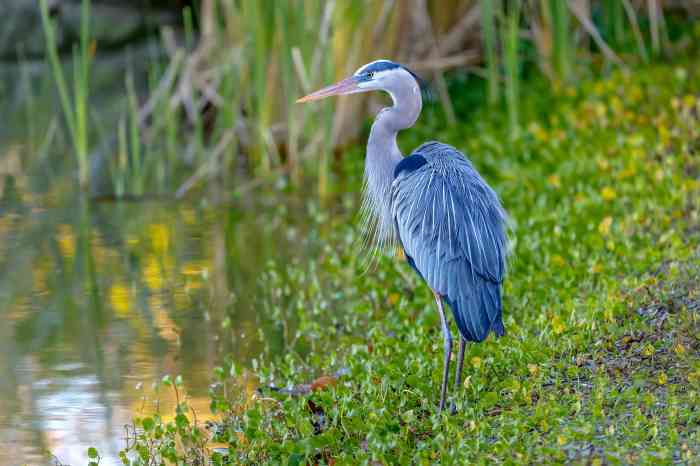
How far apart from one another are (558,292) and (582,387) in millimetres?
1166

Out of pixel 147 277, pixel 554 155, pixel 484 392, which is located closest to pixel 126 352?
pixel 147 277

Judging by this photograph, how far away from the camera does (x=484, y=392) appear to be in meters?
4.32

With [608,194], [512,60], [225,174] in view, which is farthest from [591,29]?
[225,174]

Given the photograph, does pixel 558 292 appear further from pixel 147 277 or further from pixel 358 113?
pixel 358 113

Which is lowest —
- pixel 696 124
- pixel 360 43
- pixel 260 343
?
pixel 260 343

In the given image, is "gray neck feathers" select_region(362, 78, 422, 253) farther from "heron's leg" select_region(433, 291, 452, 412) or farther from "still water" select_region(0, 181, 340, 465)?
"still water" select_region(0, 181, 340, 465)

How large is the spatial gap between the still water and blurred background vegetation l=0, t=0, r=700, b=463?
0.02m

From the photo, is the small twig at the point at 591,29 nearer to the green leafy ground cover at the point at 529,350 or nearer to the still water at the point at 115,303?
the green leafy ground cover at the point at 529,350

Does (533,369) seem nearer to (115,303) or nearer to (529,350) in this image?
(529,350)

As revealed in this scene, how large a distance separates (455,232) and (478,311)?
1.12 ft

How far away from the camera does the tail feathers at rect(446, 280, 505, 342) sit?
416 centimetres

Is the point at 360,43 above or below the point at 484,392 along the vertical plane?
above

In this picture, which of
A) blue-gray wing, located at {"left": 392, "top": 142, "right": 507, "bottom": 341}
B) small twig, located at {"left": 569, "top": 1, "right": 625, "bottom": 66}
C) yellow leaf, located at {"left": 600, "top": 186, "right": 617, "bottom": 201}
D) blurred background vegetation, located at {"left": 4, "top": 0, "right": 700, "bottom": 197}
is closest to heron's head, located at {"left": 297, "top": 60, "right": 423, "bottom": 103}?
blue-gray wing, located at {"left": 392, "top": 142, "right": 507, "bottom": 341}

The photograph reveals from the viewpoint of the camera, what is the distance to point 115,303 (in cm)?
625
